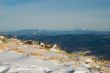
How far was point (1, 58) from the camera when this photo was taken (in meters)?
11.0

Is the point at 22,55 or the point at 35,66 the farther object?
the point at 22,55

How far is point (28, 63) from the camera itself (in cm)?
1061

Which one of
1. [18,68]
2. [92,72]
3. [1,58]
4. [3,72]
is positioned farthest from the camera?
[1,58]

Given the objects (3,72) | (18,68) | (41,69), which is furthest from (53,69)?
(3,72)

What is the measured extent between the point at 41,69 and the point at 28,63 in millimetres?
850

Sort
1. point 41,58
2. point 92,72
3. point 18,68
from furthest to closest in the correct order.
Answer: point 41,58
point 92,72
point 18,68

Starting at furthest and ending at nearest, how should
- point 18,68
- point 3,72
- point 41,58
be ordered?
point 41,58, point 18,68, point 3,72

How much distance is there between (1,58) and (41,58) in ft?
4.79

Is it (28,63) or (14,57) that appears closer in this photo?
(28,63)

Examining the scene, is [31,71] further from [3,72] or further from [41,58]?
[41,58]

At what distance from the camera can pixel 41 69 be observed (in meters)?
9.87

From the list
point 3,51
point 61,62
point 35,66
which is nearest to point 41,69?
point 35,66

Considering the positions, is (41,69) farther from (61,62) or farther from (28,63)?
(61,62)

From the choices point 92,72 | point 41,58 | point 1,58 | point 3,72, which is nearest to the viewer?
point 3,72
